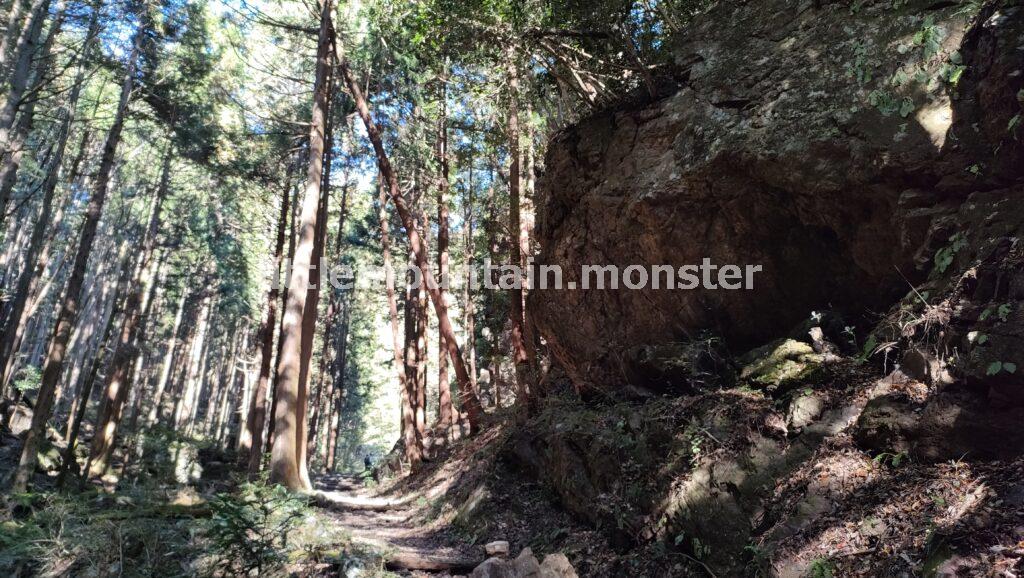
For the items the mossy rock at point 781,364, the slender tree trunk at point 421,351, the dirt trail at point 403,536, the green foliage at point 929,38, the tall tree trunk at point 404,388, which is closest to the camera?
the green foliage at point 929,38

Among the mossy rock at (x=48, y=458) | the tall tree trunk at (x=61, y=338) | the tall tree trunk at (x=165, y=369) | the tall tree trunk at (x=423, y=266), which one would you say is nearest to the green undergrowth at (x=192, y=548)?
the tall tree trunk at (x=61, y=338)

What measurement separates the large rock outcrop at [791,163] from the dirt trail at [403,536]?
3418 millimetres

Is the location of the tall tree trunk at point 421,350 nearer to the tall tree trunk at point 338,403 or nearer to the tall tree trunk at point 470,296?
the tall tree trunk at point 470,296

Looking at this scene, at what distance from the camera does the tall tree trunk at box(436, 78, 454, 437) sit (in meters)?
13.6

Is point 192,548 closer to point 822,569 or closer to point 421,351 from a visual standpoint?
point 822,569

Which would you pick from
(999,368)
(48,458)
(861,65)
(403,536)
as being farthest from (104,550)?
(48,458)

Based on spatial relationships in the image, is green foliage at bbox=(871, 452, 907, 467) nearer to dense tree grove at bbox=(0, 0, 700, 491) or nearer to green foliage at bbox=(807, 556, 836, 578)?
green foliage at bbox=(807, 556, 836, 578)

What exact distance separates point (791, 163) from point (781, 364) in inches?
88.0

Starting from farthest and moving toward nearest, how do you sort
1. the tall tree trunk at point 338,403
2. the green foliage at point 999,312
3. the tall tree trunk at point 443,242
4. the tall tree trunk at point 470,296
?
the tall tree trunk at point 338,403 < the tall tree trunk at point 470,296 < the tall tree trunk at point 443,242 < the green foliage at point 999,312

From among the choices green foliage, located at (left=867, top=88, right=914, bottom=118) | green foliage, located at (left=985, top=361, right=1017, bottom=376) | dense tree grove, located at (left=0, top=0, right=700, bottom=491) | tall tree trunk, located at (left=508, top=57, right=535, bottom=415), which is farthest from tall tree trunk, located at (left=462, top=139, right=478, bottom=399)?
green foliage, located at (left=985, top=361, right=1017, bottom=376)

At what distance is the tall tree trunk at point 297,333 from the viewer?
25.3 feet

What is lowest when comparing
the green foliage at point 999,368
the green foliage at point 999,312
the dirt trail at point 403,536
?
the dirt trail at point 403,536

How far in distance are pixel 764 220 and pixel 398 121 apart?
37.9 ft

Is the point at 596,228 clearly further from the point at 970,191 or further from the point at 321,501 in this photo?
the point at 321,501
